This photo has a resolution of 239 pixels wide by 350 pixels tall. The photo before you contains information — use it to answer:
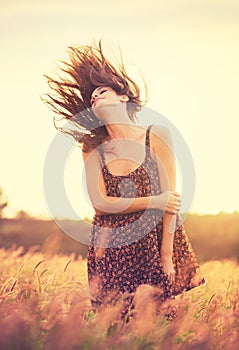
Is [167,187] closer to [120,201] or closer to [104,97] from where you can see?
[120,201]

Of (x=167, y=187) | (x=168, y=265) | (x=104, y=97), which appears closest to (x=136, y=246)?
(x=168, y=265)

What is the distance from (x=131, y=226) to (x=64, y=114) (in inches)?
26.7

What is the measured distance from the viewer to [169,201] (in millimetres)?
3176

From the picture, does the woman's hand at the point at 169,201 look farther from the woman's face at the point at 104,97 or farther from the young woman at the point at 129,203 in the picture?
Answer: the woman's face at the point at 104,97

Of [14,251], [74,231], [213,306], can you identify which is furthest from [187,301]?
[74,231]

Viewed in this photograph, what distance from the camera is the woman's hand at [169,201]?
318cm

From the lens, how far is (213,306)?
3.07 m

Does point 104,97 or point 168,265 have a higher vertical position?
point 104,97

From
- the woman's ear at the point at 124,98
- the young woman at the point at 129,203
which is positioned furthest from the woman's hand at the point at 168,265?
the woman's ear at the point at 124,98

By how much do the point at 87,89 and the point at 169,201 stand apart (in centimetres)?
70

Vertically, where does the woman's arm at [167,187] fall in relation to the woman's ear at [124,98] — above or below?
below

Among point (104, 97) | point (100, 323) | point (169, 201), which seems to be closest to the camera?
point (100, 323)

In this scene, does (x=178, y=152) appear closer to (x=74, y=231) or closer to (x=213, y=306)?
(x=213, y=306)

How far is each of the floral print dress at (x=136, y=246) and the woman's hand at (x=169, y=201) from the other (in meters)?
0.05
